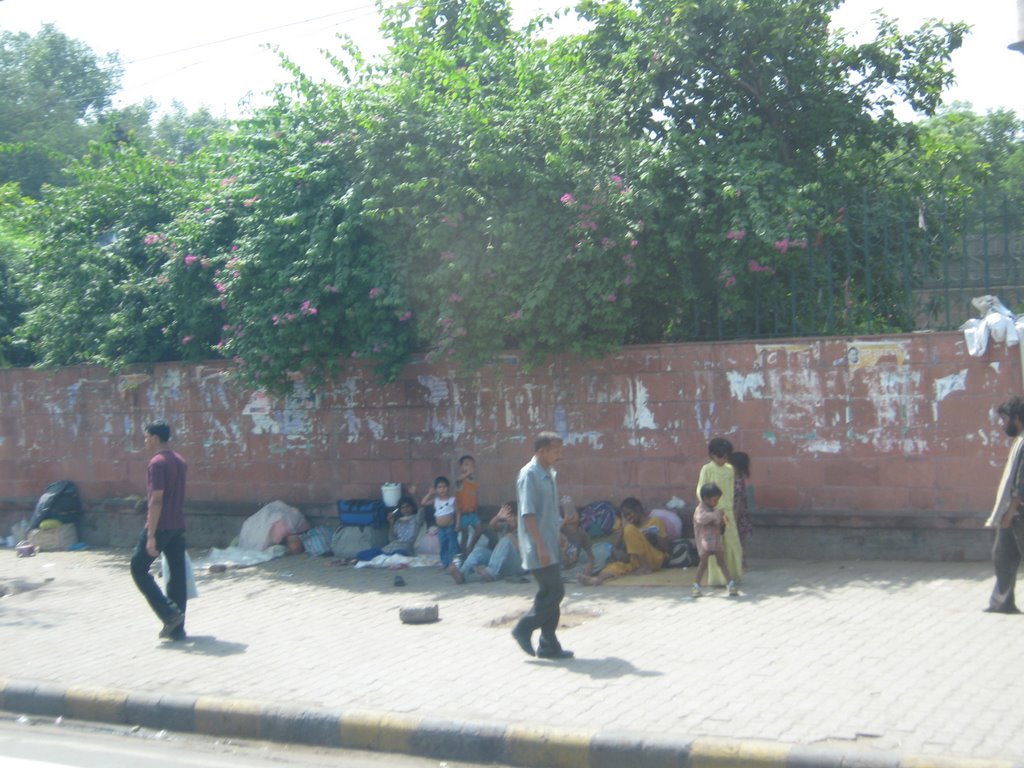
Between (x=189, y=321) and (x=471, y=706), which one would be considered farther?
(x=189, y=321)

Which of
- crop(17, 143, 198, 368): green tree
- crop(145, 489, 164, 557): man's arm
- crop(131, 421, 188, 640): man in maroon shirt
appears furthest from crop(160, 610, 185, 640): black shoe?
crop(17, 143, 198, 368): green tree

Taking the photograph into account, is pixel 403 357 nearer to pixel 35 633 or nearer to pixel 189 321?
pixel 189 321

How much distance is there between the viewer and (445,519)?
36.9 feet

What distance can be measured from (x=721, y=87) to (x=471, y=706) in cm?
774

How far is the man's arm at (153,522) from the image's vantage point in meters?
8.22

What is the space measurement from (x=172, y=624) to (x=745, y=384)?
5.63 metres

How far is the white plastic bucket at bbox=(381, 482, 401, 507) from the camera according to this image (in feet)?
39.3

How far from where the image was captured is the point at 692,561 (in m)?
10.2

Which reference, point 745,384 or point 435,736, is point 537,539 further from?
point 745,384

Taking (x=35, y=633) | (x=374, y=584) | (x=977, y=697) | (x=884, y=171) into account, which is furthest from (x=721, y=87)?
(x=35, y=633)

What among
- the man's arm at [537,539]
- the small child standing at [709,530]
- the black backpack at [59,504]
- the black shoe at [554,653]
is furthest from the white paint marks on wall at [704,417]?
the black backpack at [59,504]

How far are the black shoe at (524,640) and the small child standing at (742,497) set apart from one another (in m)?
2.88

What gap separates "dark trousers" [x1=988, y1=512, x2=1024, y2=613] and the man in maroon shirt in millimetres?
6125

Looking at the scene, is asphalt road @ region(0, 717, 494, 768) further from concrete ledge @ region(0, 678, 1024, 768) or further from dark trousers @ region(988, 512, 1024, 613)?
dark trousers @ region(988, 512, 1024, 613)
